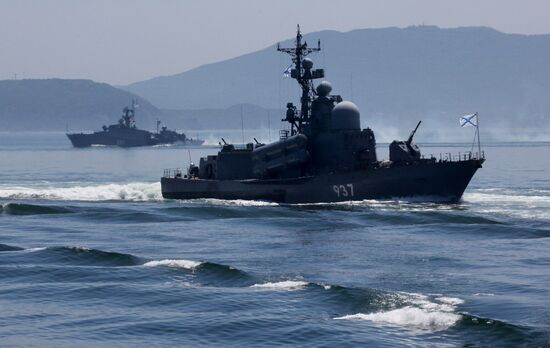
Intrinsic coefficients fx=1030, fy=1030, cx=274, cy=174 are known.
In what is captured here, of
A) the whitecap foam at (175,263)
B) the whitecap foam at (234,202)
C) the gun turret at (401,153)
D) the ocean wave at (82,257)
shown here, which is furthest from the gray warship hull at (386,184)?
the whitecap foam at (175,263)

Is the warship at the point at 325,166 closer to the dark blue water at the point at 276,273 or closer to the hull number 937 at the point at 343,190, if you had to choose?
the hull number 937 at the point at 343,190

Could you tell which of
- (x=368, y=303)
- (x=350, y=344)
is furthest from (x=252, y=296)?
(x=350, y=344)

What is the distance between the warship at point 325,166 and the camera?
67750 millimetres

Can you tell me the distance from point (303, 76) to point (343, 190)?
1055 centimetres

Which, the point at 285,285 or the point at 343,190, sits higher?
the point at 343,190

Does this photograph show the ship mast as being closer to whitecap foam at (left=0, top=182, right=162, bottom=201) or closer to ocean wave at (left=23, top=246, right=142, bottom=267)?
whitecap foam at (left=0, top=182, right=162, bottom=201)

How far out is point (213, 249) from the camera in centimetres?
5019

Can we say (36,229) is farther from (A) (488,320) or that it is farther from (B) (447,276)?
(A) (488,320)

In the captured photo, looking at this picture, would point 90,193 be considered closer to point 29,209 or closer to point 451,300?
point 29,209

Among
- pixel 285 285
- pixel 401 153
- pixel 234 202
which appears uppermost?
pixel 401 153

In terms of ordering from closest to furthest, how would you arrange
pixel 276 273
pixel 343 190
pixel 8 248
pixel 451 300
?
pixel 451 300
pixel 276 273
pixel 8 248
pixel 343 190

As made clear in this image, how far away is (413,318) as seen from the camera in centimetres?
3300

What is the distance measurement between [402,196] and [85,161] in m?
89.7

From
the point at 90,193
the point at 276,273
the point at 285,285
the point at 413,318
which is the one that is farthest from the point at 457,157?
the point at 413,318
